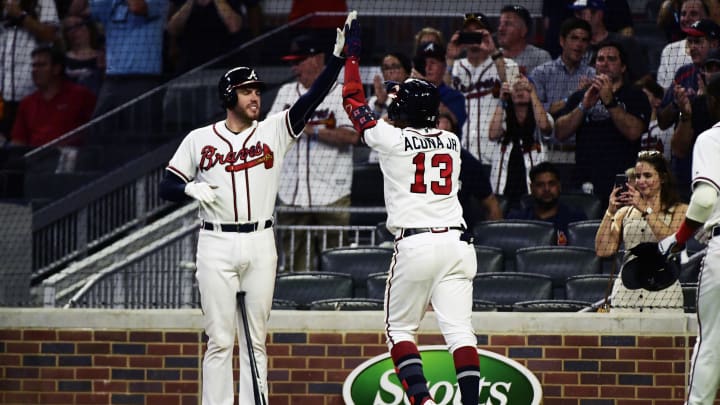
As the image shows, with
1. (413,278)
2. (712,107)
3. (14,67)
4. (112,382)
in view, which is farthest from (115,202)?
(712,107)

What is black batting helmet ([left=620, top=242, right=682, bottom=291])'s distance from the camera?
7043mm

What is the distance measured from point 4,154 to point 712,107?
6.60 metres

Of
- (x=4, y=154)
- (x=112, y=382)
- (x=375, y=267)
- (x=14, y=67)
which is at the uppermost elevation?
(x=14, y=67)

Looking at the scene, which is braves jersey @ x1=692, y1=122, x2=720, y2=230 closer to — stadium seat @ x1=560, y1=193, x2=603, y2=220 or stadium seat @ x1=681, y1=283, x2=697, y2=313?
stadium seat @ x1=681, y1=283, x2=697, y2=313

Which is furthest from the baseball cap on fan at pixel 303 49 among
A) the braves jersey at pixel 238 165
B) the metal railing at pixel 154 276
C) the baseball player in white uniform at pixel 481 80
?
the braves jersey at pixel 238 165

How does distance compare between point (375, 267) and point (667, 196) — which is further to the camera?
point (375, 267)

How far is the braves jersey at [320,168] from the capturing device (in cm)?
1027

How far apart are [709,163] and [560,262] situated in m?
2.70

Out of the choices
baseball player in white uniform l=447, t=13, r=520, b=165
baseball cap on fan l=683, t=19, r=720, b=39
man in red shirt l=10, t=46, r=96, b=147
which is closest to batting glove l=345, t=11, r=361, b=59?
baseball player in white uniform l=447, t=13, r=520, b=165

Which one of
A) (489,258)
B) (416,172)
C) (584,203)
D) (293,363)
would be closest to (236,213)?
(416,172)

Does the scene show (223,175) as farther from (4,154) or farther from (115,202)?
(4,154)

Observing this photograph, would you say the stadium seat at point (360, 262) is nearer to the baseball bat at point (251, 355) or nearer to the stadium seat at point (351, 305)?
the stadium seat at point (351, 305)

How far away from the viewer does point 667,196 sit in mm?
8125

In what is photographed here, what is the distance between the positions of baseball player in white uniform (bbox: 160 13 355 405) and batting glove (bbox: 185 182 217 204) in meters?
0.02
